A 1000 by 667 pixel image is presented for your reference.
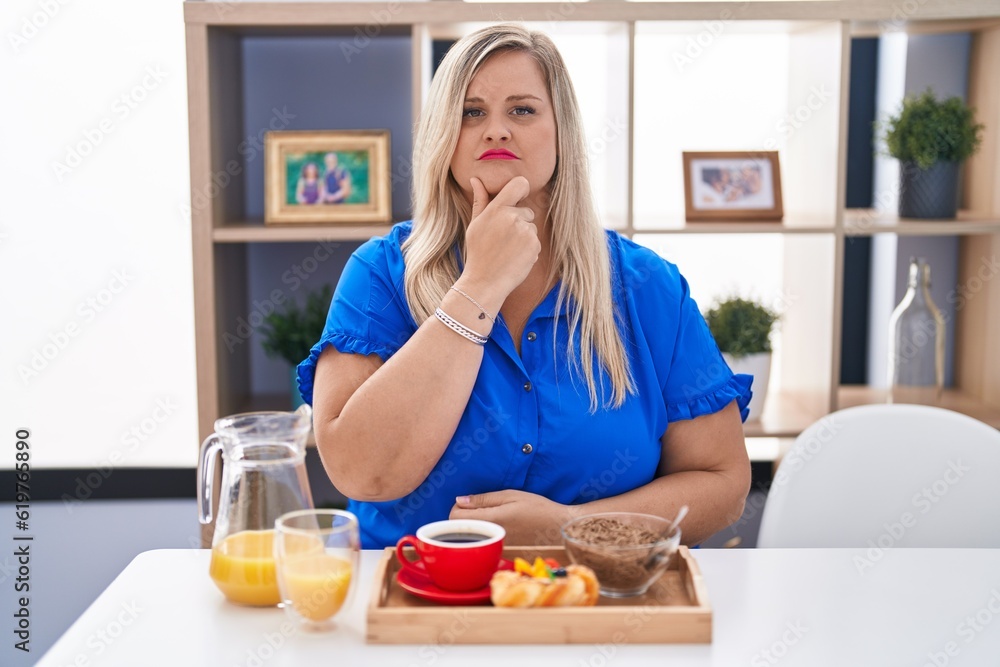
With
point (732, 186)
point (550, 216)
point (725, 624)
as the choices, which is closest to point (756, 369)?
point (732, 186)

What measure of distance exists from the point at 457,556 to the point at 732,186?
161 cm

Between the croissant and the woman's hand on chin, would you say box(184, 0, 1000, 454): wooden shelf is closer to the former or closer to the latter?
the woman's hand on chin

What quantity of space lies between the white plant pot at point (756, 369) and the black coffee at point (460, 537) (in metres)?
1.37

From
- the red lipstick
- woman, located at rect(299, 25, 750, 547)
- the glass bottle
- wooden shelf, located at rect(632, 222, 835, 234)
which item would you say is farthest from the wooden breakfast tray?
the glass bottle

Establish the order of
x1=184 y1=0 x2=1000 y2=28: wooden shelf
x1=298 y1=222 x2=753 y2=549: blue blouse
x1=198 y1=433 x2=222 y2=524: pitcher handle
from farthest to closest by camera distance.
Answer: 1. x1=184 y1=0 x2=1000 y2=28: wooden shelf
2. x1=298 y1=222 x2=753 y2=549: blue blouse
3. x1=198 y1=433 x2=222 y2=524: pitcher handle

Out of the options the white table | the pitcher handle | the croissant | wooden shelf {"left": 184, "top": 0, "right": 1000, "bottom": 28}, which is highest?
wooden shelf {"left": 184, "top": 0, "right": 1000, "bottom": 28}

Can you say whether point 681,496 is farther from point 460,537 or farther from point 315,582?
point 315,582

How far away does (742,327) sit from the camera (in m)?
2.46

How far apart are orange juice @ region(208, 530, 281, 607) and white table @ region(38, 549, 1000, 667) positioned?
0.8 inches

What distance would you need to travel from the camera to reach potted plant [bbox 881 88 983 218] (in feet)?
7.84

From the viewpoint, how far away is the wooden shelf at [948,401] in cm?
244

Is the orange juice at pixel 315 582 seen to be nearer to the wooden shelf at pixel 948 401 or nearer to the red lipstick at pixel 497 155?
the red lipstick at pixel 497 155

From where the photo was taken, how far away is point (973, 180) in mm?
2598

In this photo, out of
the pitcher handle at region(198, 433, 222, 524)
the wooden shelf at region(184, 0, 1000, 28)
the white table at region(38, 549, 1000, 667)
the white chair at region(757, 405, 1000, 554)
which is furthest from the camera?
the wooden shelf at region(184, 0, 1000, 28)
